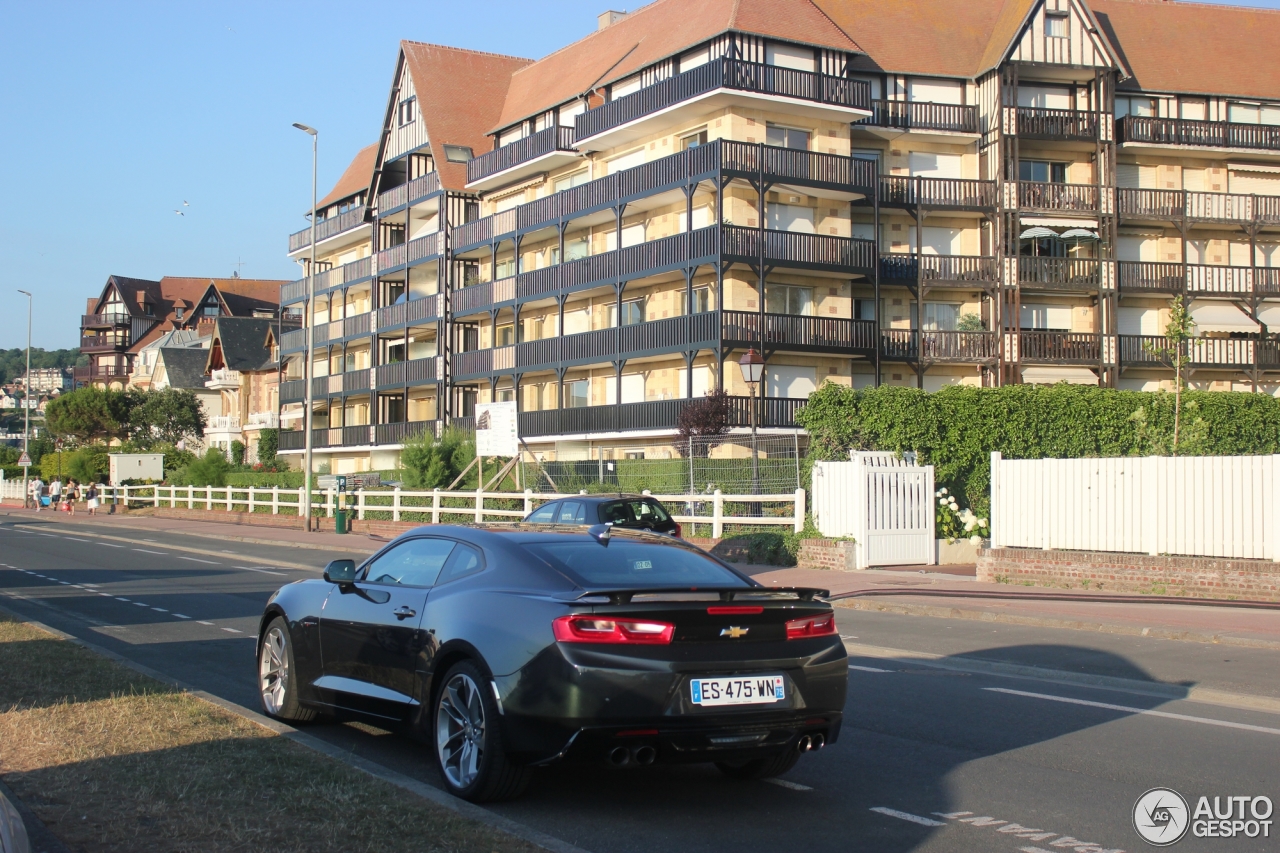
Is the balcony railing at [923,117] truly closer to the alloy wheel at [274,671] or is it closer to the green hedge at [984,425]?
the green hedge at [984,425]

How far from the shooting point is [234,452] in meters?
85.9

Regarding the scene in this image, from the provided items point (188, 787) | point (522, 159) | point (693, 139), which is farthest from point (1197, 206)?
point (188, 787)

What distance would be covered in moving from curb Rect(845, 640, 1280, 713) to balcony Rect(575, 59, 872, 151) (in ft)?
97.3

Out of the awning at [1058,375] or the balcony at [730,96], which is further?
the awning at [1058,375]

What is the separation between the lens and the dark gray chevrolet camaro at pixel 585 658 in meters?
6.04

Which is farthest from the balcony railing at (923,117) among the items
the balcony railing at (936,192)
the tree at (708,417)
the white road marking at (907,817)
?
the white road marking at (907,817)

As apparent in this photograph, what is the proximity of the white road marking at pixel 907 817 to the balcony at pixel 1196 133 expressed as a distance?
4552 cm

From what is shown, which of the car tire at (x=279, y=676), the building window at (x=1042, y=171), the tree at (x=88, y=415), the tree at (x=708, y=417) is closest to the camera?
the car tire at (x=279, y=676)

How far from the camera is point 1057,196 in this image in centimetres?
4612

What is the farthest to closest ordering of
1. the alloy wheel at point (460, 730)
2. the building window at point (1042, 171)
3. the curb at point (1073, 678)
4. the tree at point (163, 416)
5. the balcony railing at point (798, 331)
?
the tree at point (163, 416) → the building window at point (1042, 171) → the balcony railing at point (798, 331) → the curb at point (1073, 678) → the alloy wheel at point (460, 730)

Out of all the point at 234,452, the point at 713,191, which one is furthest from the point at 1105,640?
the point at 234,452

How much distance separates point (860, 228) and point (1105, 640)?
109 ft

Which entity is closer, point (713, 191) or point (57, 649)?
point (57, 649)

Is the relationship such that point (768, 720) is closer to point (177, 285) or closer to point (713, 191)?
point (713, 191)
